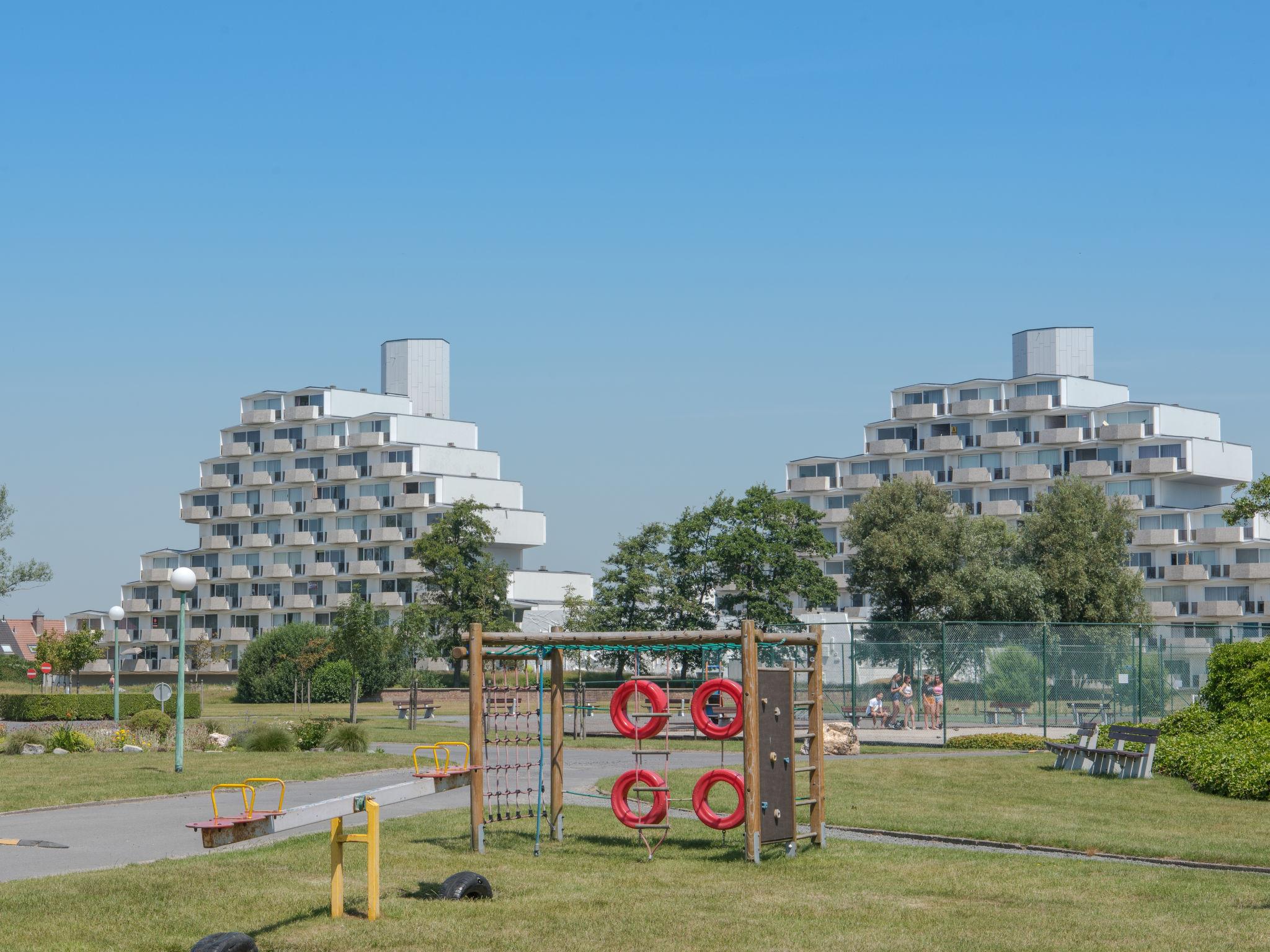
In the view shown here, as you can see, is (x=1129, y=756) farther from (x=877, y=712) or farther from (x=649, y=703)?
(x=877, y=712)

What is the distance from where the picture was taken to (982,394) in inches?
4446

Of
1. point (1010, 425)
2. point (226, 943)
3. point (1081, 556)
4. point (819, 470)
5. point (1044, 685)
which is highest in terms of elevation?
point (1010, 425)

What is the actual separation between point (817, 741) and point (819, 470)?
4150 inches

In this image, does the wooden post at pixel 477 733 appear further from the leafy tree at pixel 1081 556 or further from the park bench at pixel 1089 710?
the leafy tree at pixel 1081 556

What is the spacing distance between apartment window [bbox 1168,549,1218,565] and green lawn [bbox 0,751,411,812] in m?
85.4

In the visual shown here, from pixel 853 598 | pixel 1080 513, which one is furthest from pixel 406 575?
pixel 1080 513

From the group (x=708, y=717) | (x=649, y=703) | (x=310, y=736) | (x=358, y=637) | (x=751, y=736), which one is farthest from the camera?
(x=358, y=637)

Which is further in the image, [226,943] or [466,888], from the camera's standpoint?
[466,888]

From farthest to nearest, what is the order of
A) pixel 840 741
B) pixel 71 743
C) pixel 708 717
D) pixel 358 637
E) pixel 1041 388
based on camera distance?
pixel 1041 388 → pixel 358 637 → pixel 71 743 → pixel 840 741 → pixel 708 717

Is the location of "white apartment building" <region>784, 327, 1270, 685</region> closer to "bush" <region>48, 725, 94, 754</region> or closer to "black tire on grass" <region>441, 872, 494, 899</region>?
"bush" <region>48, 725, 94, 754</region>

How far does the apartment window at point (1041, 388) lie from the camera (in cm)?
11044

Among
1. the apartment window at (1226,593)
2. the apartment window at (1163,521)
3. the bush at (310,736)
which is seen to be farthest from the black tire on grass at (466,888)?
the apartment window at (1226,593)

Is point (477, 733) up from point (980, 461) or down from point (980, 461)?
down

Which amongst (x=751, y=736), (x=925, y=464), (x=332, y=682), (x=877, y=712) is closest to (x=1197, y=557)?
(x=925, y=464)
